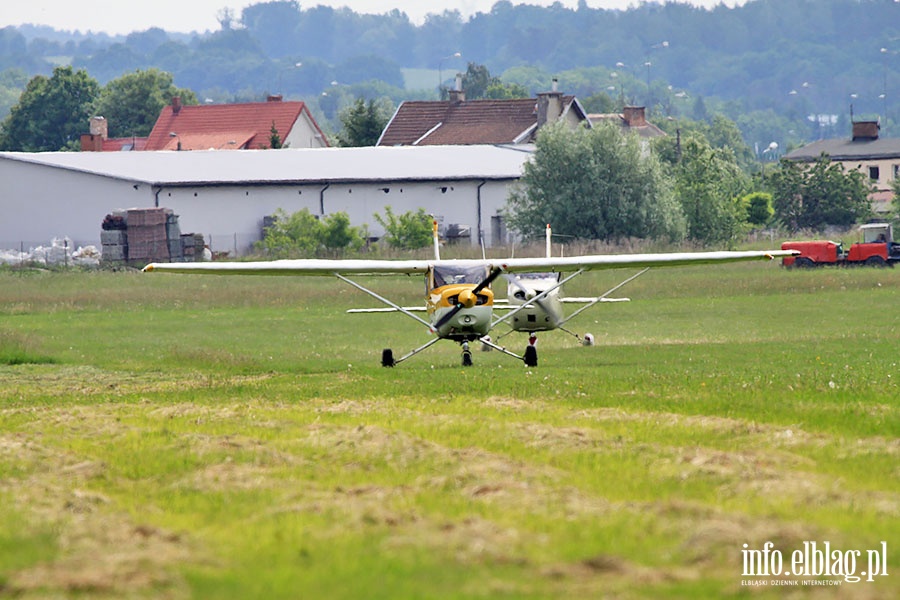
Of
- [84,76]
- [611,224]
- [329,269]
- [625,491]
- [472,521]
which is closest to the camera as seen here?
[472,521]

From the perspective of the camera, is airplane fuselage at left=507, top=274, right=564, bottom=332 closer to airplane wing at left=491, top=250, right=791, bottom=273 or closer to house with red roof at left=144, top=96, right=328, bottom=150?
airplane wing at left=491, top=250, right=791, bottom=273

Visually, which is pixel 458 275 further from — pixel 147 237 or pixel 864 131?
pixel 864 131

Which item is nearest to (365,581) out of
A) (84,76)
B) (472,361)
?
(472,361)

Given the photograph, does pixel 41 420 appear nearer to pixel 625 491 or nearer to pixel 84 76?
A: pixel 625 491

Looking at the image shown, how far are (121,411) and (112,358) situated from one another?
11.3 metres

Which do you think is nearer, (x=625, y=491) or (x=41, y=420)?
(x=625, y=491)

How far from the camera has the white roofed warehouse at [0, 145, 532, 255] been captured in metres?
66.2

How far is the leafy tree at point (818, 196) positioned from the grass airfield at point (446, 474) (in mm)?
55364

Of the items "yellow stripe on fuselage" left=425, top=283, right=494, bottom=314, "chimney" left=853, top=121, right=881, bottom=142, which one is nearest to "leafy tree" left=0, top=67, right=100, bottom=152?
"chimney" left=853, top=121, right=881, bottom=142

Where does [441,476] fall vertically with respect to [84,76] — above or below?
below

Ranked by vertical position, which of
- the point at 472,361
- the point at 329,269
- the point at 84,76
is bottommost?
the point at 472,361

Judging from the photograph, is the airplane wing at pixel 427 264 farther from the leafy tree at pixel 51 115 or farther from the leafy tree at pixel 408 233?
the leafy tree at pixel 51 115

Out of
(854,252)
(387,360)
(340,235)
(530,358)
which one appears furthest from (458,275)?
(340,235)

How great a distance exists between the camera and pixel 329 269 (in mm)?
23938
